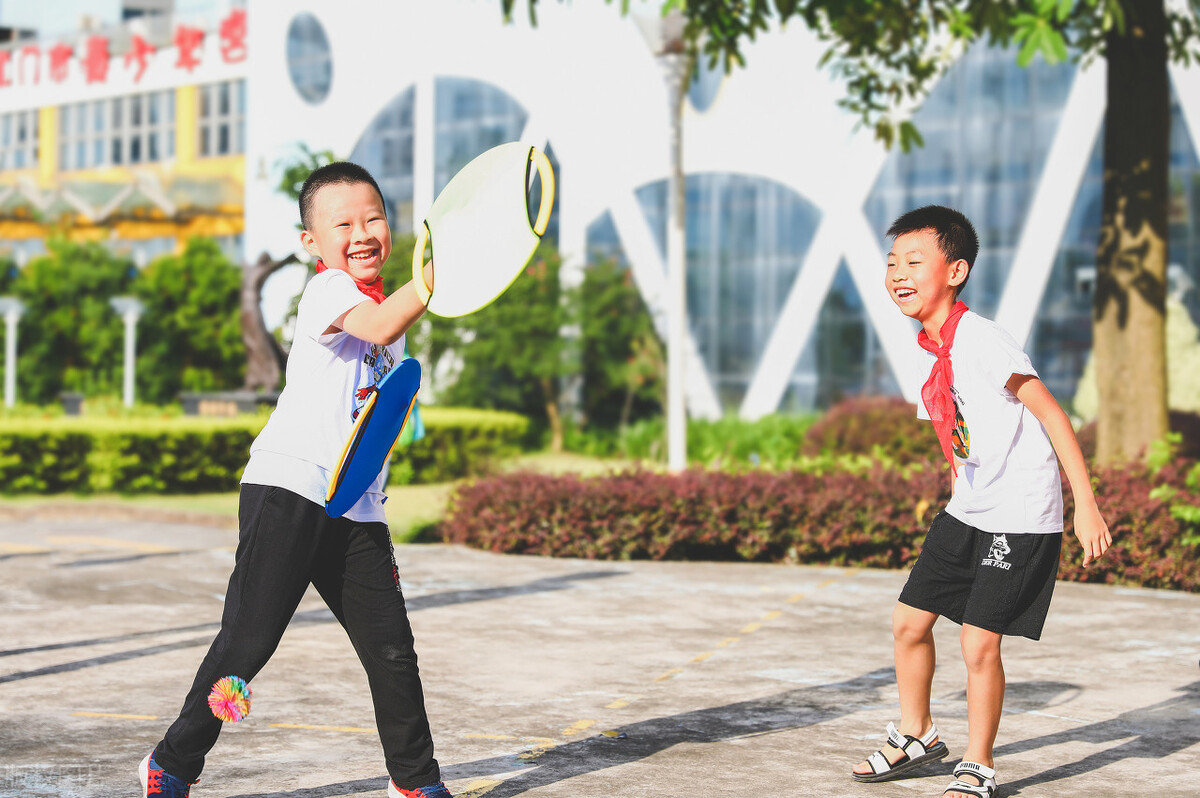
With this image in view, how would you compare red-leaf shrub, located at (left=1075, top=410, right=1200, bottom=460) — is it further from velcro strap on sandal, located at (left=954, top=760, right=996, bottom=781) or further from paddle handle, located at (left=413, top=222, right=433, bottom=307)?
paddle handle, located at (left=413, top=222, right=433, bottom=307)

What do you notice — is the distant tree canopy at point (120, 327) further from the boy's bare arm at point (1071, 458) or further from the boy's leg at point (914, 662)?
the boy's bare arm at point (1071, 458)

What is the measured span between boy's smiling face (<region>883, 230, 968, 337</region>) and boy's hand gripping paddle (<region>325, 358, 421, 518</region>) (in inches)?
59.2

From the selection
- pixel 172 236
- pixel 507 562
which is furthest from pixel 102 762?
pixel 172 236

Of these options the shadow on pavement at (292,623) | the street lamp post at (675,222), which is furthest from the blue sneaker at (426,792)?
the street lamp post at (675,222)

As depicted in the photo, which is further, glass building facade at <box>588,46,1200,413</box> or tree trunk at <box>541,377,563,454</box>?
tree trunk at <box>541,377,563,454</box>

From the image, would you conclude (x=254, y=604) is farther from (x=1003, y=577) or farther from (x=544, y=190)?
(x=1003, y=577)

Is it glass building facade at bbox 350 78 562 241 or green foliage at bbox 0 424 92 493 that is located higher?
glass building facade at bbox 350 78 562 241

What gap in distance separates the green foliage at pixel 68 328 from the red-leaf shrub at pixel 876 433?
21.3 m

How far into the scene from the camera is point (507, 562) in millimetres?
9289

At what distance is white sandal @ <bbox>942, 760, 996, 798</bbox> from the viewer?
380 centimetres

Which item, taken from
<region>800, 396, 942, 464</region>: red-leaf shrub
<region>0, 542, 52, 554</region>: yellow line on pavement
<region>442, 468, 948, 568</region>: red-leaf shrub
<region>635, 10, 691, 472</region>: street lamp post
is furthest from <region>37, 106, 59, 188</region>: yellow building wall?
<region>442, 468, 948, 568</region>: red-leaf shrub

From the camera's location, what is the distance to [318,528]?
354 cm

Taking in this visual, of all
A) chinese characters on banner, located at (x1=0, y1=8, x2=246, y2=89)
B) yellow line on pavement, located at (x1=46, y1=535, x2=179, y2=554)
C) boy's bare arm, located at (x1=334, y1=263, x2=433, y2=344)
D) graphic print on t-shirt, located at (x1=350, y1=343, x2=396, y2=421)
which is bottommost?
yellow line on pavement, located at (x1=46, y1=535, x2=179, y2=554)

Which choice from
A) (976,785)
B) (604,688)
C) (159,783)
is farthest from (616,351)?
(159,783)
